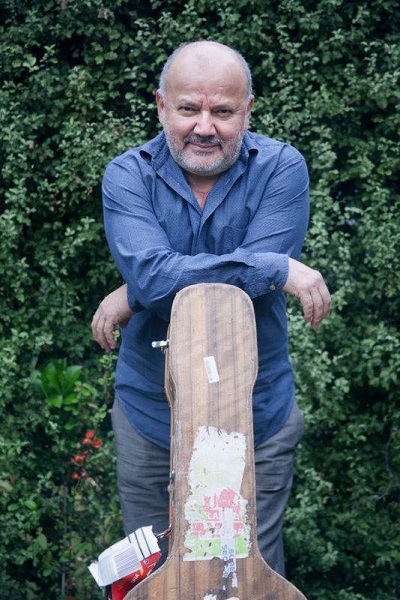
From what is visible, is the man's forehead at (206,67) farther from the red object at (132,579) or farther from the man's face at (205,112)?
the red object at (132,579)

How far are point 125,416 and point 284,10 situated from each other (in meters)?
2.05

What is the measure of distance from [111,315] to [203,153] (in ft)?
1.81

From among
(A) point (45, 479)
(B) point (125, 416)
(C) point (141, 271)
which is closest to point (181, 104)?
(C) point (141, 271)

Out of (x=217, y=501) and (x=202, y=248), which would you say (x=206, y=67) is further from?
(x=217, y=501)

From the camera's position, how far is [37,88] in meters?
4.49

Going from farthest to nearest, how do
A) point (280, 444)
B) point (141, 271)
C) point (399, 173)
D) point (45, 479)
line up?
point (399, 173) → point (45, 479) → point (280, 444) → point (141, 271)

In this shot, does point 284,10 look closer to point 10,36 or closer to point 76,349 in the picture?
point 10,36

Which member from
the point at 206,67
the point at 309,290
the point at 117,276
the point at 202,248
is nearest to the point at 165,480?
the point at 202,248

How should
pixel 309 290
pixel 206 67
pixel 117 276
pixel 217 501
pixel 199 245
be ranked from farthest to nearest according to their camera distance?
pixel 117 276 < pixel 199 245 < pixel 206 67 < pixel 309 290 < pixel 217 501

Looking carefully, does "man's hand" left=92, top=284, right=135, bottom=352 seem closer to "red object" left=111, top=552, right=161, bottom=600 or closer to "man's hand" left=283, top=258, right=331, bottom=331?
"man's hand" left=283, top=258, right=331, bottom=331

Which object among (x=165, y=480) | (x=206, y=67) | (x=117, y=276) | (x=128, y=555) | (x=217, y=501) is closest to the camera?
(x=217, y=501)

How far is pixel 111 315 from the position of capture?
3150 millimetres

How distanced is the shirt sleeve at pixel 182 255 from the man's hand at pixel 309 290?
29 millimetres

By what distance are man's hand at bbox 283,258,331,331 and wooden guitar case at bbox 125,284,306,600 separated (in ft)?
0.70
